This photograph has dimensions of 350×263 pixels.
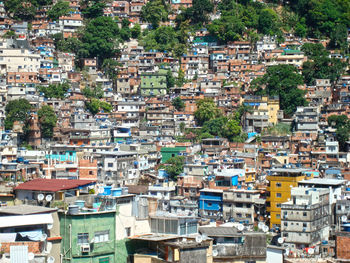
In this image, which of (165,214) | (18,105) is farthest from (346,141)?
(165,214)

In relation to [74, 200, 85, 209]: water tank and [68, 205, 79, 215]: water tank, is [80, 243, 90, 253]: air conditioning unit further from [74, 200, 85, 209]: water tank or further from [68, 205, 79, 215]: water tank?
[74, 200, 85, 209]: water tank

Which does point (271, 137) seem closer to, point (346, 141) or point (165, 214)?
point (346, 141)

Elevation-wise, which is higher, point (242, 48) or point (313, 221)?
point (242, 48)

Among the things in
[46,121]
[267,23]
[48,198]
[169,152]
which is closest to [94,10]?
[267,23]

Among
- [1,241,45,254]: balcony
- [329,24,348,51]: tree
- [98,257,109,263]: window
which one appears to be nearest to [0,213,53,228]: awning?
[1,241,45,254]: balcony

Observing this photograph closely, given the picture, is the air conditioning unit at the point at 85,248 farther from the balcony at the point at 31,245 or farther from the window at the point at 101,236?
the balcony at the point at 31,245
